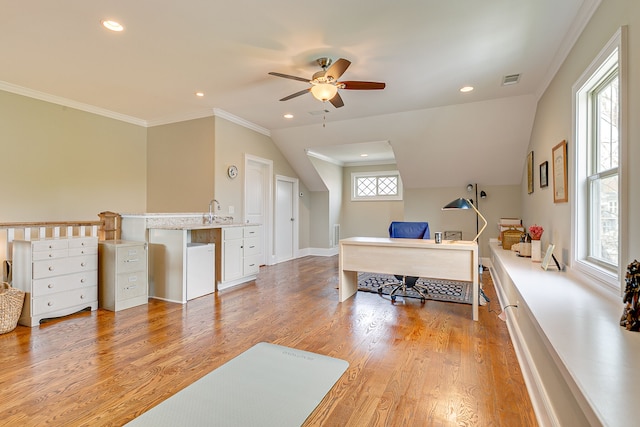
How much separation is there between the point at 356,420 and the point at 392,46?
3.04 metres

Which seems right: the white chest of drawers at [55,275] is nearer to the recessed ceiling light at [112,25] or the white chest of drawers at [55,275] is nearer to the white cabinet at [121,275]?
the white cabinet at [121,275]

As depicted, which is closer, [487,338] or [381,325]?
[487,338]

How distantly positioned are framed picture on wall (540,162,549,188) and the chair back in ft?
4.63

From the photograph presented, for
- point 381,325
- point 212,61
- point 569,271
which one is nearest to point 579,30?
point 569,271

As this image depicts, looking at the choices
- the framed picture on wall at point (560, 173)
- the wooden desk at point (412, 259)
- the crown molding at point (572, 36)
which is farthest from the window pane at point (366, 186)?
the framed picture on wall at point (560, 173)

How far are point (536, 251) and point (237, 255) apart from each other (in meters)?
3.76

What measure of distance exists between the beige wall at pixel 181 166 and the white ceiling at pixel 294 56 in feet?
0.86

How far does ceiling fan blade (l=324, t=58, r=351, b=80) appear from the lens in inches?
113

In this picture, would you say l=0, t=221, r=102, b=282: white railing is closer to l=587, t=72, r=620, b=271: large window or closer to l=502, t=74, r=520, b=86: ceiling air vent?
l=587, t=72, r=620, b=271: large window

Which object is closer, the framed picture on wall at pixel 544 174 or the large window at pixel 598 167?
the large window at pixel 598 167

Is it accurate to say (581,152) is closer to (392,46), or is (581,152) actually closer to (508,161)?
(392,46)

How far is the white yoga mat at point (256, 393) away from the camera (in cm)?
163

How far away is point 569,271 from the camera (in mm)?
2770

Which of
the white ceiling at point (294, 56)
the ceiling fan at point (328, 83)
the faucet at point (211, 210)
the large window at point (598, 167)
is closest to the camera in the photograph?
the large window at point (598, 167)
